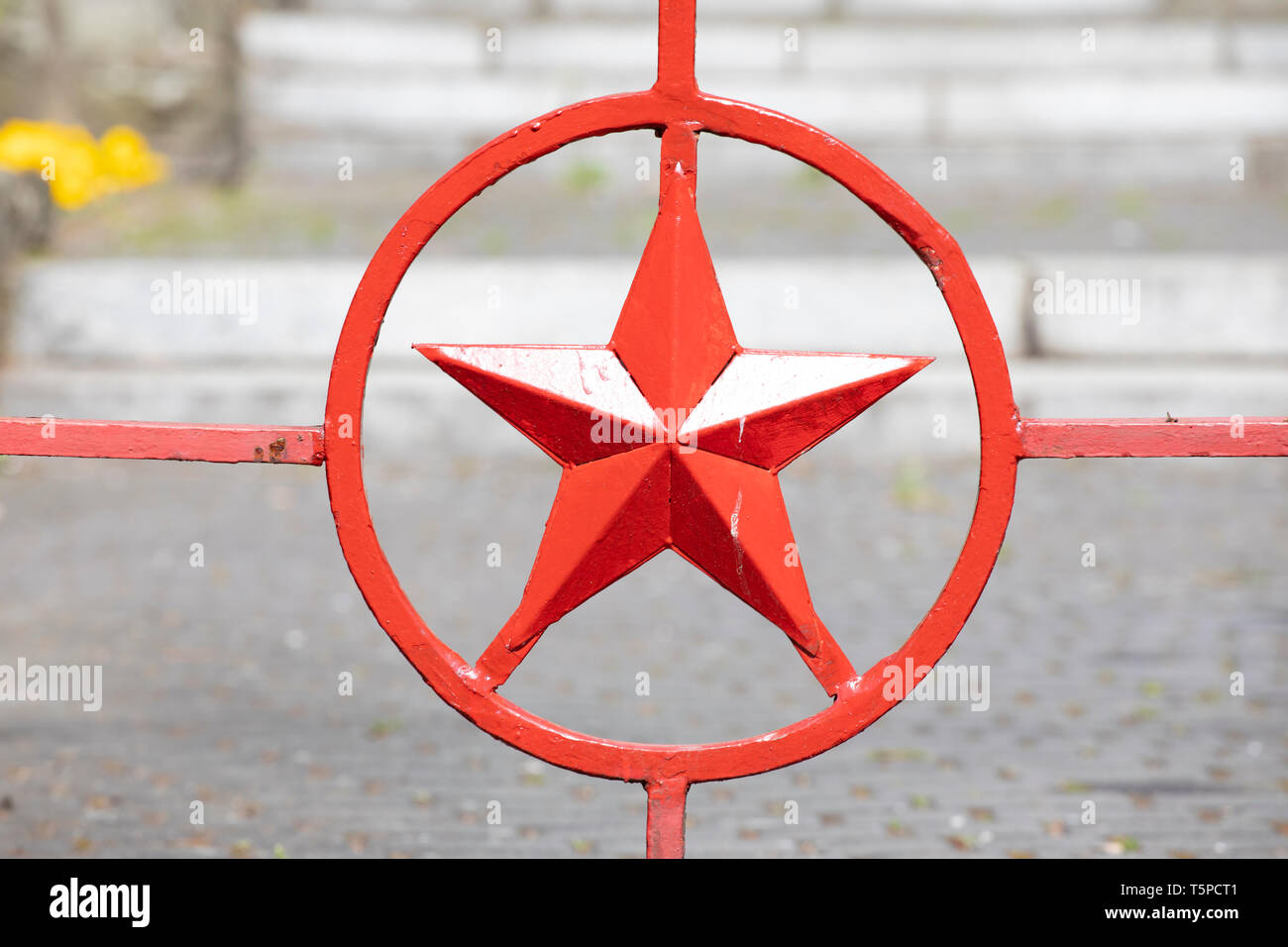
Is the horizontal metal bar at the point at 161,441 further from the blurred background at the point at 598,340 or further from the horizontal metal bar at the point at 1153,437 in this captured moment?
the blurred background at the point at 598,340

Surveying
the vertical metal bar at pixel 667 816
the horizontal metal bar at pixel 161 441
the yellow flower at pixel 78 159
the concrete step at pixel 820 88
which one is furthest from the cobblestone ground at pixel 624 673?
the concrete step at pixel 820 88

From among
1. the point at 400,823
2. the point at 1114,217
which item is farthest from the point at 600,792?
the point at 1114,217

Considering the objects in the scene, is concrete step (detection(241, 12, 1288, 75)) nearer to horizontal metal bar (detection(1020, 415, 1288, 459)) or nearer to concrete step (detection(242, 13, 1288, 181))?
concrete step (detection(242, 13, 1288, 181))

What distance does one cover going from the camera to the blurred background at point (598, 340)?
3.62m

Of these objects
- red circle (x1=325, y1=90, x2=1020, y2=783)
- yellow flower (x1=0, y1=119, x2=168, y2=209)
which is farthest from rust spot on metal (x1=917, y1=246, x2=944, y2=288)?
yellow flower (x1=0, y1=119, x2=168, y2=209)

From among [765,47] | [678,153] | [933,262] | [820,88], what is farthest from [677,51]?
[765,47]

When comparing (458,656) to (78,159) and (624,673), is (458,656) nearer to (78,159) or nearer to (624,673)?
(624,673)

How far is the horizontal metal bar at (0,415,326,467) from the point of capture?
6.59ft

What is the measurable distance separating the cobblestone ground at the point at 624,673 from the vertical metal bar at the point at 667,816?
123 centimetres

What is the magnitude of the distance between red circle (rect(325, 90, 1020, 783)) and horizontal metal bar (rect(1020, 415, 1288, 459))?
46mm

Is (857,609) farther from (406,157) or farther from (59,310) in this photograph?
(406,157)

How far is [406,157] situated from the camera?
10531 mm

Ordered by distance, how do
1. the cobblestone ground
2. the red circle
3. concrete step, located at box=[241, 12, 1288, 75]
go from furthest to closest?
concrete step, located at box=[241, 12, 1288, 75]
the cobblestone ground
the red circle

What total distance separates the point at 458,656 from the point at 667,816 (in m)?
0.35
